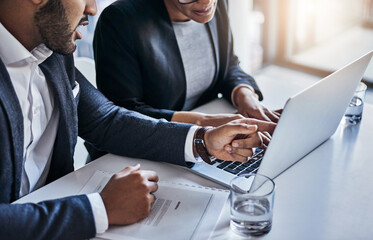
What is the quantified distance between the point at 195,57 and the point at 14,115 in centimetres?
87

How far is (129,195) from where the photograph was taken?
42.5 inches

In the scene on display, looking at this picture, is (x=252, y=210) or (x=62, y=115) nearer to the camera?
(x=252, y=210)

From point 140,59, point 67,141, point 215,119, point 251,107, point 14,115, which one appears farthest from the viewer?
point 140,59

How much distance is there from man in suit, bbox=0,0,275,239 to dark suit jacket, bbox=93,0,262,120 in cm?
21

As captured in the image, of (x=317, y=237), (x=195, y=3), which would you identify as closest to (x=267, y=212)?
(x=317, y=237)

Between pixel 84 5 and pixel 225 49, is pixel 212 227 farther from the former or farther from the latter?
pixel 225 49

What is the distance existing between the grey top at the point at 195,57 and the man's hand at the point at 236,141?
59 cm

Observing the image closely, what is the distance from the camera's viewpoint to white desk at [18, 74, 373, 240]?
3.30 ft

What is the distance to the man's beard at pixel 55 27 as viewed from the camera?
1185 millimetres

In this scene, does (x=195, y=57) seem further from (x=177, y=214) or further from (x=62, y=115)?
(x=177, y=214)

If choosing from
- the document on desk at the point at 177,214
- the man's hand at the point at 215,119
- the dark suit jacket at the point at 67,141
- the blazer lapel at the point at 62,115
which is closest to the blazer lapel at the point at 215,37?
the man's hand at the point at 215,119

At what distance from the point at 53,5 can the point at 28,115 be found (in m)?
0.29

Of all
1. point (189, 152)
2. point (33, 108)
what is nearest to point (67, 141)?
point (33, 108)

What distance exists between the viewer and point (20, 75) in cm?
120
